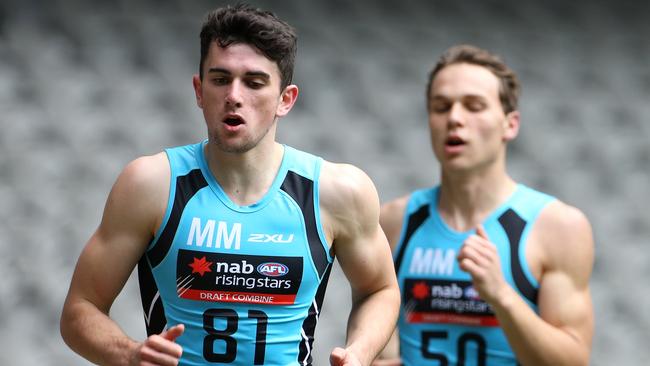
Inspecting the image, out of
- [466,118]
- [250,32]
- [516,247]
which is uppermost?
[466,118]

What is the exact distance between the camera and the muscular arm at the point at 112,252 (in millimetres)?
3254

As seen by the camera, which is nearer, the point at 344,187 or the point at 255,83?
the point at 255,83

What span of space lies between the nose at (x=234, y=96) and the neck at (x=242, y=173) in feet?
0.74

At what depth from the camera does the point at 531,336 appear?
4.05 meters

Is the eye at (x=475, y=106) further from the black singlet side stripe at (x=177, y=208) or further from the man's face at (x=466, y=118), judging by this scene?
the black singlet side stripe at (x=177, y=208)

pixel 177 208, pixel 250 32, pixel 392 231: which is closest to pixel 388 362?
pixel 392 231

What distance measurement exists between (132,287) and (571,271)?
2.90 metres

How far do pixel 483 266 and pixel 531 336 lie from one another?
1.13ft

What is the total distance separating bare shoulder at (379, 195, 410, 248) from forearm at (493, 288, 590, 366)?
2.29ft

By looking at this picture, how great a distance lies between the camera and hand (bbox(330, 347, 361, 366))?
10.2 feet

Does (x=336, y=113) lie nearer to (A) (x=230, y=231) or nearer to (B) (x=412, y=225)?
(B) (x=412, y=225)

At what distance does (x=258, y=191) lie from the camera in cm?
340

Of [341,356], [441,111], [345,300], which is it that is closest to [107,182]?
[345,300]

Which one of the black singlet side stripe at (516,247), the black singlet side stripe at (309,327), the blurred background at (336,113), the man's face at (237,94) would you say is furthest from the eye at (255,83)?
the blurred background at (336,113)
